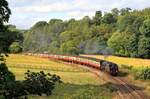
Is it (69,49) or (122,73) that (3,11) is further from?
(69,49)

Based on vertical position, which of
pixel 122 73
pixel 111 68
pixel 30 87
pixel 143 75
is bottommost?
pixel 122 73

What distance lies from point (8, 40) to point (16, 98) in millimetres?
2798

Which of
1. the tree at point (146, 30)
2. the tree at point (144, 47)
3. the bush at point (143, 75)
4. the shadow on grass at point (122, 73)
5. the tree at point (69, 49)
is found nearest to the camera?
the bush at point (143, 75)

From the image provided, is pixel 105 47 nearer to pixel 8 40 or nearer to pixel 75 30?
pixel 75 30

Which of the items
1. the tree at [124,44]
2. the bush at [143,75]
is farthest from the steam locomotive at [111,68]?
the tree at [124,44]

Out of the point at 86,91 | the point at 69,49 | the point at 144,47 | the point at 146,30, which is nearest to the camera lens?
the point at 86,91

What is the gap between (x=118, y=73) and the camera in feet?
273

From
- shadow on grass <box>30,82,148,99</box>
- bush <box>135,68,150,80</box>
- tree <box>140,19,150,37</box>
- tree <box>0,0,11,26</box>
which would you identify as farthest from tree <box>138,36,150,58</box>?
tree <box>0,0,11,26</box>

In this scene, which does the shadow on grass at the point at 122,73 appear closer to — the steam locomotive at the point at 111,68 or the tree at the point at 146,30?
the steam locomotive at the point at 111,68

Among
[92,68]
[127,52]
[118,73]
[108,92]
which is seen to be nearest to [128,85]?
[108,92]

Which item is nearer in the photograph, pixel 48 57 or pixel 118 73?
pixel 118 73

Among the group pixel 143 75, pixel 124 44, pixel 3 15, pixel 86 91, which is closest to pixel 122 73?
pixel 143 75

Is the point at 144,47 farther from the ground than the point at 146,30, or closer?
closer

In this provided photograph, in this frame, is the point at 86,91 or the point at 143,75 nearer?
the point at 86,91
